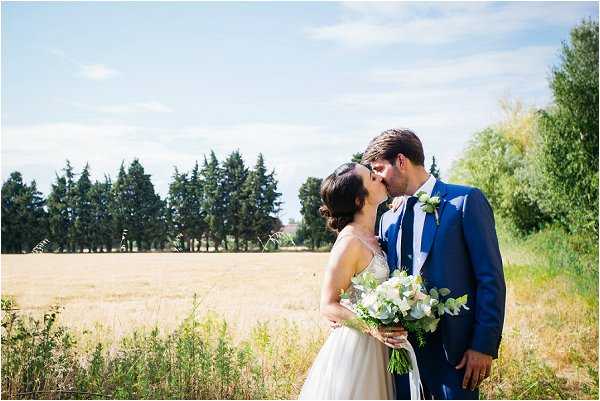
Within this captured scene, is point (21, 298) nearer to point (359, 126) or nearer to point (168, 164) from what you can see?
point (168, 164)

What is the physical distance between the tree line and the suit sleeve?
15.3ft

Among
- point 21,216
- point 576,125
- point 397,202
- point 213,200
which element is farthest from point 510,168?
point 397,202

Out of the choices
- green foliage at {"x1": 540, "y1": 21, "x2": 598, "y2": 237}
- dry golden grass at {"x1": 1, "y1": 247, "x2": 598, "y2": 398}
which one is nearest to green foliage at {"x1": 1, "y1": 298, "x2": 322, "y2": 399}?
dry golden grass at {"x1": 1, "y1": 247, "x2": 598, "y2": 398}

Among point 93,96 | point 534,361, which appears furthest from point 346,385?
point 93,96

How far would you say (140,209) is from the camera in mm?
7152

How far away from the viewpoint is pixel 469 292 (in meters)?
2.43

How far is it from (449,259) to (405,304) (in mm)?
261

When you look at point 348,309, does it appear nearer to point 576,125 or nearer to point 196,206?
point 196,206

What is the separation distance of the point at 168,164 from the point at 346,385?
5.08 m

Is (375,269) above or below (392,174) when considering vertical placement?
below

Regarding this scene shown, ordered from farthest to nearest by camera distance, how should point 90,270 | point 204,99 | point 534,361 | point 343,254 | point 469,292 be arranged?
1. point 90,270
2. point 204,99
3. point 534,361
4. point 343,254
5. point 469,292

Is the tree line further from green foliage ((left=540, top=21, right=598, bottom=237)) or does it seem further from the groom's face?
green foliage ((left=540, top=21, right=598, bottom=237))

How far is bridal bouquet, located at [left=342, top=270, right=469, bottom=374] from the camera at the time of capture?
2326 millimetres

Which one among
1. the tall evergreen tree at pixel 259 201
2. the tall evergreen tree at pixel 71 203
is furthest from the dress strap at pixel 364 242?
the tall evergreen tree at pixel 71 203
